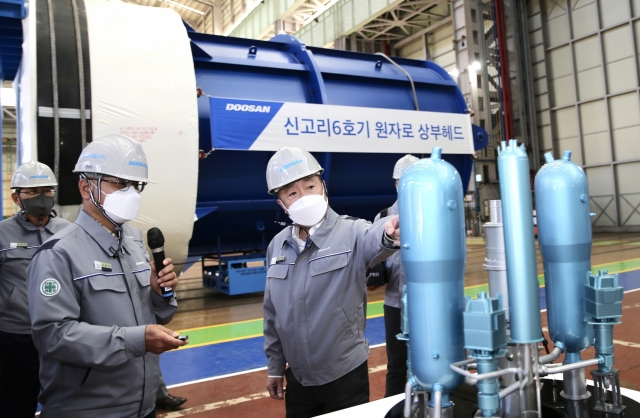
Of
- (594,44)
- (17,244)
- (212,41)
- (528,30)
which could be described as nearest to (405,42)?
(528,30)

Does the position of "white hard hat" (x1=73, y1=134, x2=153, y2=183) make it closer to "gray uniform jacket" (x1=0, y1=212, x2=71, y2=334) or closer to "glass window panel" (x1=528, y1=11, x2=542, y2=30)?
"gray uniform jacket" (x1=0, y1=212, x2=71, y2=334)

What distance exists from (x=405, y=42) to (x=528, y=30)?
4933 mm

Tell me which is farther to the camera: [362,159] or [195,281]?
[195,281]

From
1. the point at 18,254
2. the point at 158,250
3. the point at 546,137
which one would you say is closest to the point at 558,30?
the point at 546,137

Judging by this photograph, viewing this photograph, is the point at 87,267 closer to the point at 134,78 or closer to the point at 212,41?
the point at 134,78

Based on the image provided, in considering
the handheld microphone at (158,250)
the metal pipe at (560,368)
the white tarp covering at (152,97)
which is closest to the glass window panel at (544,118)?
the white tarp covering at (152,97)

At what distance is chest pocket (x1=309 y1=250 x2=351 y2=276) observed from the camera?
6.09 feet

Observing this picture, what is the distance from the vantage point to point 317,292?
186 centimetres

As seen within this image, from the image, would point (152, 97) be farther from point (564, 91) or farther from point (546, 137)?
point (546, 137)

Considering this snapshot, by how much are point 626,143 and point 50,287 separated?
54.6 feet

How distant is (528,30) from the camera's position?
16.6 m

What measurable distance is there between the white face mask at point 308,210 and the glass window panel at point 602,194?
51.5 feet

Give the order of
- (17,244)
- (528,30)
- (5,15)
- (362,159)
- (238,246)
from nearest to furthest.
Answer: (17,244), (5,15), (362,159), (238,246), (528,30)

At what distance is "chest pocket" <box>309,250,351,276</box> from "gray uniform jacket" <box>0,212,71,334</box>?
1875 millimetres
